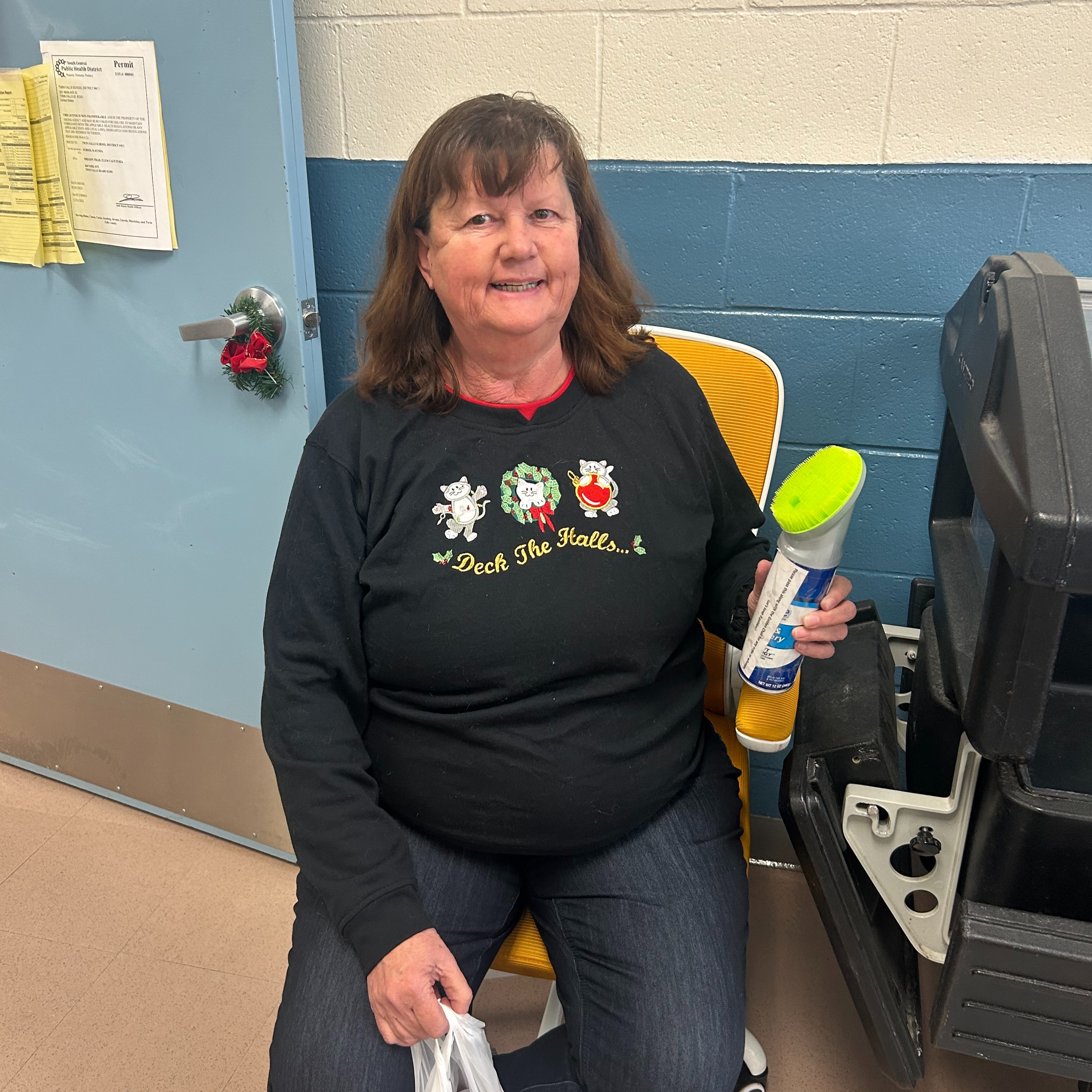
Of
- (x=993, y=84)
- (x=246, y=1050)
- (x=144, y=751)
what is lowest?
(x=246, y=1050)

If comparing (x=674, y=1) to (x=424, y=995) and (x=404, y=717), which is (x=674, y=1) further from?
(x=424, y=995)

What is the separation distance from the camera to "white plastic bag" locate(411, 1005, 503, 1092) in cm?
97

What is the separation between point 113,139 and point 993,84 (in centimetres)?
131

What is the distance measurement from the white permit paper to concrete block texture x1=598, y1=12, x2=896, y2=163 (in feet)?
2.29

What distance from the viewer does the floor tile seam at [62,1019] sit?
1441 millimetres

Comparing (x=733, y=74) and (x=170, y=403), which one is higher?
(x=733, y=74)

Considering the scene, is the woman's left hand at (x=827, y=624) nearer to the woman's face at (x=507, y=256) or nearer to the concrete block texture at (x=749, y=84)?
the woman's face at (x=507, y=256)

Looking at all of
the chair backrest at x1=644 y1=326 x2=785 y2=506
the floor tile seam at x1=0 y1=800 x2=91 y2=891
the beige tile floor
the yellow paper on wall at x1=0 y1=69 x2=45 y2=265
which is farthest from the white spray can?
the floor tile seam at x1=0 y1=800 x2=91 y2=891

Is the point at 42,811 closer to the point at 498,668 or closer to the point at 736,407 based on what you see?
the point at 498,668

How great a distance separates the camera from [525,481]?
1.11 m

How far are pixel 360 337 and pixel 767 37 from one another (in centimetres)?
72

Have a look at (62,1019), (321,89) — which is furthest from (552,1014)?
(321,89)

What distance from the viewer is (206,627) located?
180 cm

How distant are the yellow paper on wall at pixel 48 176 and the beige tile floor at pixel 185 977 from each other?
112 centimetres
